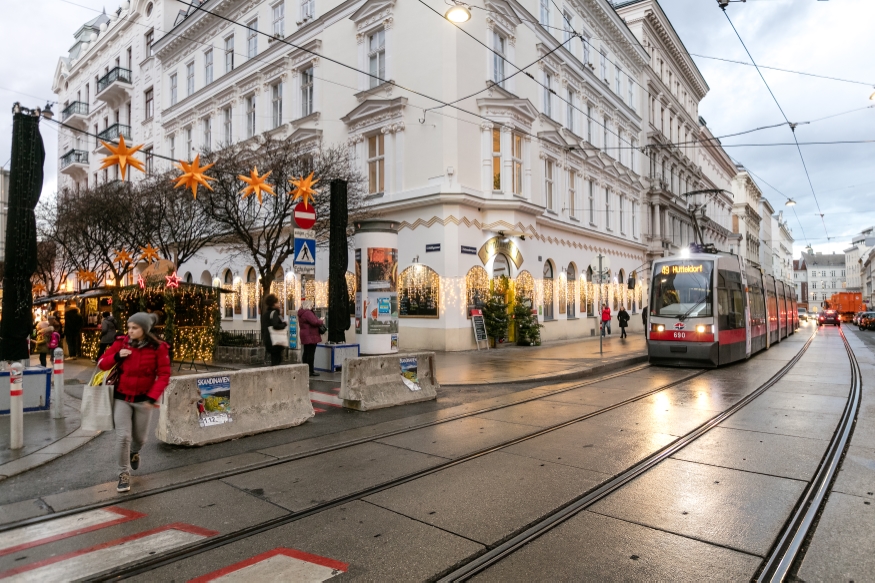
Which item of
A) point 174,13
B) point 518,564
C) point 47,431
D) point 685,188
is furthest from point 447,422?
point 685,188

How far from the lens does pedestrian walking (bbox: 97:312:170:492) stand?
5523mm

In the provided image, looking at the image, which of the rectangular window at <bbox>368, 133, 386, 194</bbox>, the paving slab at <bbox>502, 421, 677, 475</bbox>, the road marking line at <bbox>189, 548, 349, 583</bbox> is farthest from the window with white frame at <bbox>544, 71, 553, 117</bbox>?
the road marking line at <bbox>189, 548, 349, 583</bbox>

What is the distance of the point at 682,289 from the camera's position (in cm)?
1527

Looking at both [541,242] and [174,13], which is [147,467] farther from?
[174,13]

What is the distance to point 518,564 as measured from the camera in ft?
12.5

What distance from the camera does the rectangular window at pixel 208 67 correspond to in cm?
3153

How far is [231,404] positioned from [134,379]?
2229 millimetres

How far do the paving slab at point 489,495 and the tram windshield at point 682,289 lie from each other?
10461 millimetres

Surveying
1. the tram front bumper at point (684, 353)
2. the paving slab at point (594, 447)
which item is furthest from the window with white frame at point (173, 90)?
the paving slab at point (594, 447)

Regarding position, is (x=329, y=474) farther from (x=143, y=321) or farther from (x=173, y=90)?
(x=173, y=90)

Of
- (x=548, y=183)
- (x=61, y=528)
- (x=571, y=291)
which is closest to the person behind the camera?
(x=61, y=528)

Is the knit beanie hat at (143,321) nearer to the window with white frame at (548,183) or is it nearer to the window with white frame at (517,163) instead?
the window with white frame at (517,163)

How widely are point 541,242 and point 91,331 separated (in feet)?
56.9

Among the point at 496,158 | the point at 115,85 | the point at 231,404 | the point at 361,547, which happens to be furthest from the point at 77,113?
the point at 361,547
